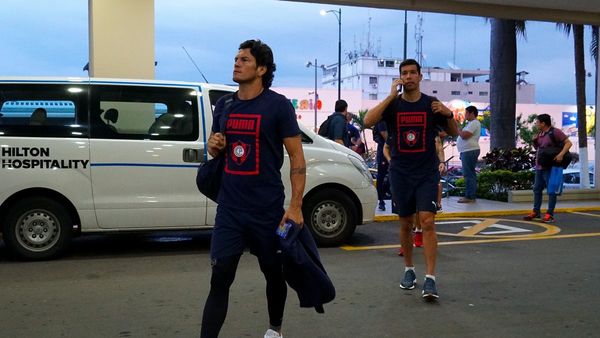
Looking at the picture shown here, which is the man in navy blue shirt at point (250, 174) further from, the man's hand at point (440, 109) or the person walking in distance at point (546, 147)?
the person walking in distance at point (546, 147)

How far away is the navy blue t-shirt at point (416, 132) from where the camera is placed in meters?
5.05

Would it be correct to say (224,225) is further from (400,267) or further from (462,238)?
(462,238)

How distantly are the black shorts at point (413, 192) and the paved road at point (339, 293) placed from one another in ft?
2.50

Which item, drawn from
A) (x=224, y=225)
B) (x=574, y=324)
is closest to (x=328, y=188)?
(x=574, y=324)

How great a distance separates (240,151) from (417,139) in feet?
6.77

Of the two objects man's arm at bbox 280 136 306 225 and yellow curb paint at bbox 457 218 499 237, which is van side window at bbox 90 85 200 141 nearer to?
man's arm at bbox 280 136 306 225

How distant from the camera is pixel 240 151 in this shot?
11.4 ft

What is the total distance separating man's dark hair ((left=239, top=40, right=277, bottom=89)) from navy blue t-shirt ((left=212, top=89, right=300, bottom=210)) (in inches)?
5.2

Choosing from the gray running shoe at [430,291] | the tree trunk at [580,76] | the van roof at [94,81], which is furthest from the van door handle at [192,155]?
the tree trunk at [580,76]

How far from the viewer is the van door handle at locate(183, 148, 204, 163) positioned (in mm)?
6707

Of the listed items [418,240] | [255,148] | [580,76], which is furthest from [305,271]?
[580,76]

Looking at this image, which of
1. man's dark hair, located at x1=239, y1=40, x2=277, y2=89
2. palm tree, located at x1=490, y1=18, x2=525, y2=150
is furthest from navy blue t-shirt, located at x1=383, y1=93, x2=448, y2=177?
palm tree, located at x1=490, y1=18, x2=525, y2=150

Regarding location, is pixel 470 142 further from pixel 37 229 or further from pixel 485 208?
pixel 37 229

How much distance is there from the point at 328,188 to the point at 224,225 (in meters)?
3.94
